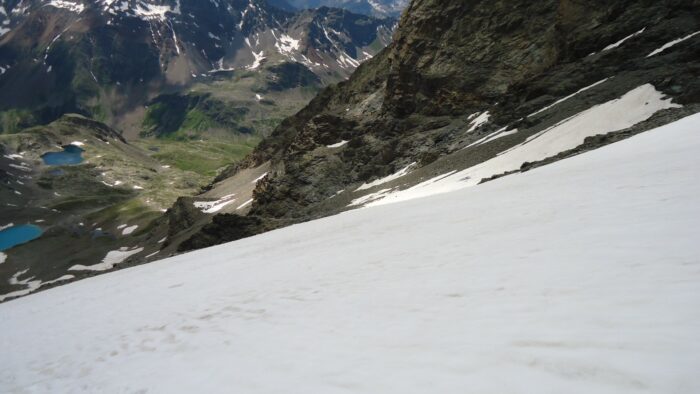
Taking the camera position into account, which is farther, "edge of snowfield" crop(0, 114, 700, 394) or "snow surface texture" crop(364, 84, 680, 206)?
"snow surface texture" crop(364, 84, 680, 206)

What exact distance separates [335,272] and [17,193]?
207874mm

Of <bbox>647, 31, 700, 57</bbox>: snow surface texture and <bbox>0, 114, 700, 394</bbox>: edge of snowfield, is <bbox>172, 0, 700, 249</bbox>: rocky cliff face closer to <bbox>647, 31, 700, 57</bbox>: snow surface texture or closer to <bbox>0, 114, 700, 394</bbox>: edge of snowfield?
<bbox>647, 31, 700, 57</bbox>: snow surface texture

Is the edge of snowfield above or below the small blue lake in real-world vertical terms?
below

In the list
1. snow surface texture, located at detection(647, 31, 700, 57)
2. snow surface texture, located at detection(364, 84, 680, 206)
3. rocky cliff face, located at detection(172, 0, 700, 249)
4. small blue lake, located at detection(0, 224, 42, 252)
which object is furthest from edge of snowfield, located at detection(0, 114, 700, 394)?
small blue lake, located at detection(0, 224, 42, 252)

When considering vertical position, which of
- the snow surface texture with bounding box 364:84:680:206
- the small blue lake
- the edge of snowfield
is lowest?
the edge of snowfield

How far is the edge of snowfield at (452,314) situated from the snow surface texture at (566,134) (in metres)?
11.7

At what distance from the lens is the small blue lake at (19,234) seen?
415ft

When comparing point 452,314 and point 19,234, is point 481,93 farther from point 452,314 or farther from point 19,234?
point 19,234

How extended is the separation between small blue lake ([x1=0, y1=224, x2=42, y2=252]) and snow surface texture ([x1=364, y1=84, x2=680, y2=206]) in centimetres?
14194

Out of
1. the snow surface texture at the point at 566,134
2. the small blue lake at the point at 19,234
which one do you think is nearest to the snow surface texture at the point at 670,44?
the snow surface texture at the point at 566,134

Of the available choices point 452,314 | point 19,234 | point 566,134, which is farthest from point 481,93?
point 19,234

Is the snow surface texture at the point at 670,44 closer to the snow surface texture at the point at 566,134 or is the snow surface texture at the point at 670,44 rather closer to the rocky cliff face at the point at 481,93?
the rocky cliff face at the point at 481,93

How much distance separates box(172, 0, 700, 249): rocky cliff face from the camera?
1148 inches

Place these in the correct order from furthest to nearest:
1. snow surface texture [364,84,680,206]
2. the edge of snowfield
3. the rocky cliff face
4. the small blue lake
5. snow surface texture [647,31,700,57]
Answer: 1. the small blue lake
2. snow surface texture [647,31,700,57]
3. the rocky cliff face
4. snow surface texture [364,84,680,206]
5. the edge of snowfield
